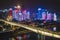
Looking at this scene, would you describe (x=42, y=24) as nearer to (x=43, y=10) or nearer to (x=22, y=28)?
(x=43, y=10)

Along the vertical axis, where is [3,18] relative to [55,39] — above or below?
above

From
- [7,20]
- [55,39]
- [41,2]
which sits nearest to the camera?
[41,2]

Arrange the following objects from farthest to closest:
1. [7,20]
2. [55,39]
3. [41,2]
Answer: [55,39] → [7,20] → [41,2]

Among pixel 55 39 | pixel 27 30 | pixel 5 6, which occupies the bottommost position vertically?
pixel 55 39

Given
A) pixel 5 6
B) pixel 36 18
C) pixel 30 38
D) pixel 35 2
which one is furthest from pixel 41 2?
pixel 30 38

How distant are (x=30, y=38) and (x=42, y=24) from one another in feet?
1.68

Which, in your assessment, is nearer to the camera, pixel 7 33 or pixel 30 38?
pixel 7 33

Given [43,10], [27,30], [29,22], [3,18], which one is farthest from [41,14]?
[3,18]

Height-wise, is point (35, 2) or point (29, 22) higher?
point (35, 2)

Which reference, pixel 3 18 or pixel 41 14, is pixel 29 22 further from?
pixel 3 18

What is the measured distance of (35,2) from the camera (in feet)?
7.84

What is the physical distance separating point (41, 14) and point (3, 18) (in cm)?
60

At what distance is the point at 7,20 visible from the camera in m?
2.54

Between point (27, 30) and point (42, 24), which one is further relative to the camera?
point (27, 30)
